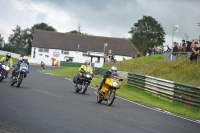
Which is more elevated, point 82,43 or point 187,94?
point 82,43

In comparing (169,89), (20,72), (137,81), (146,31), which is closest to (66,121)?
(20,72)

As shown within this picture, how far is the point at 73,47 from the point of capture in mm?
117375

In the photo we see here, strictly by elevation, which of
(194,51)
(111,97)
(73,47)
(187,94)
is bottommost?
(187,94)

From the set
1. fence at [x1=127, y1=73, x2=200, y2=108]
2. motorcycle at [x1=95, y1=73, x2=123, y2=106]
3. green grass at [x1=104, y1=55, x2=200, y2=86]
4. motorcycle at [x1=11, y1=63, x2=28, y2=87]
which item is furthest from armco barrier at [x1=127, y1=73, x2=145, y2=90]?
motorcycle at [x1=95, y1=73, x2=123, y2=106]

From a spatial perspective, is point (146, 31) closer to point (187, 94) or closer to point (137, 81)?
point (137, 81)

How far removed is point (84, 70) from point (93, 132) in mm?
13333

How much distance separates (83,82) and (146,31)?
10073 centimetres

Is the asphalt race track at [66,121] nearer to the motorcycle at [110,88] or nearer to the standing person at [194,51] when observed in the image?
the motorcycle at [110,88]

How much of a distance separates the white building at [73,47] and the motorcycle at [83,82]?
89.5 m

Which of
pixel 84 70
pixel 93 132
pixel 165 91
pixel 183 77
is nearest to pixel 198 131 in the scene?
pixel 93 132

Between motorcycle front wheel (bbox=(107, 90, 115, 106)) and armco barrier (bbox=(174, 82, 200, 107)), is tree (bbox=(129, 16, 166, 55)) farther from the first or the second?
motorcycle front wheel (bbox=(107, 90, 115, 106))

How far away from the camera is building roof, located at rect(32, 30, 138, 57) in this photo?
117 metres

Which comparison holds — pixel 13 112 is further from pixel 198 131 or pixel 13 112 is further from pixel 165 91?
pixel 165 91

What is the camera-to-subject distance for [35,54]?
380ft
